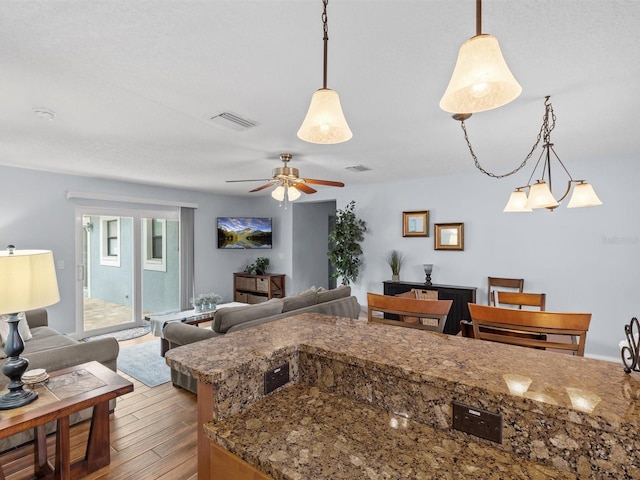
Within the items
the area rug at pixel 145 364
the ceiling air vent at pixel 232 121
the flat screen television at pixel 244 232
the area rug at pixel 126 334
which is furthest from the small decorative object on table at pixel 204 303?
the ceiling air vent at pixel 232 121

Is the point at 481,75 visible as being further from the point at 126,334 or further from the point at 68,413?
the point at 126,334

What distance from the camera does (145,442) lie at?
A: 7.79 ft

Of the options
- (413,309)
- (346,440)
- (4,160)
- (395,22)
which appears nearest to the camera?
(346,440)

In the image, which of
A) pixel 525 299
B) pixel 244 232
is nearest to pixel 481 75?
pixel 525 299

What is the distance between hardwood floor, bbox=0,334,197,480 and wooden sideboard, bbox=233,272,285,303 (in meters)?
3.57

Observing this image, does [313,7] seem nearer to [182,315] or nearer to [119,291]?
[182,315]

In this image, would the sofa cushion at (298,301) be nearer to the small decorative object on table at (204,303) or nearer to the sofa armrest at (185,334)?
the sofa armrest at (185,334)

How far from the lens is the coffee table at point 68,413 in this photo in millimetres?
1727

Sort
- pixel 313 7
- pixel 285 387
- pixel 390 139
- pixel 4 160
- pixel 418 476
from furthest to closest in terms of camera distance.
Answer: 1. pixel 4 160
2. pixel 390 139
3. pixel 313 7
4. pixel 285 387
5. pixel 418 476

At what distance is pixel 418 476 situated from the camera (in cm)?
75

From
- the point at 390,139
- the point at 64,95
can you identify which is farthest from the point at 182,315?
the point at 390,139

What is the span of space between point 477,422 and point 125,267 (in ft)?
19.9

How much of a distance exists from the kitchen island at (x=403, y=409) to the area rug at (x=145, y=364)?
7.82 ft

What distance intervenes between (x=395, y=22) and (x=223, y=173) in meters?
3.68
